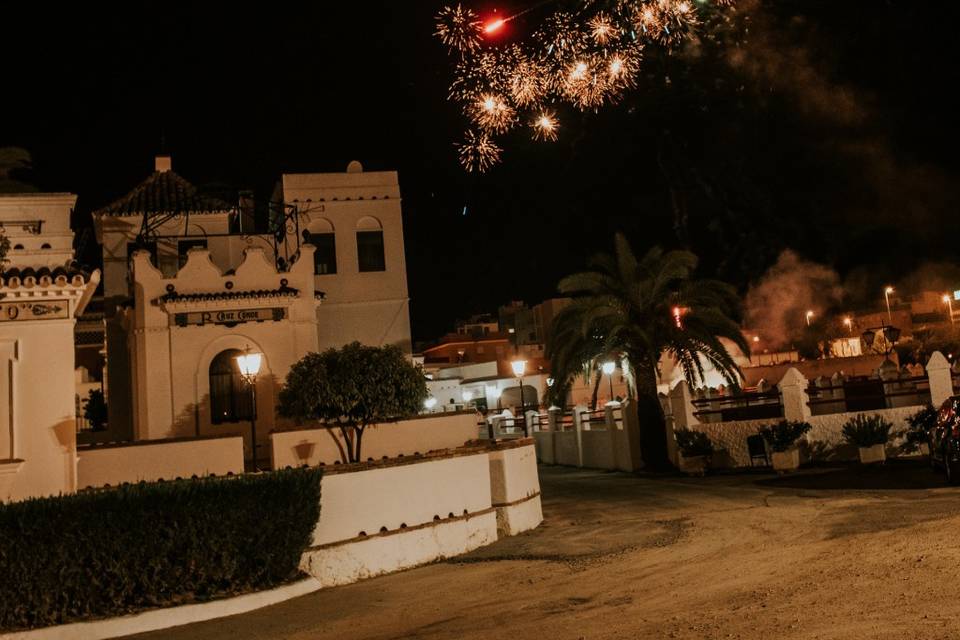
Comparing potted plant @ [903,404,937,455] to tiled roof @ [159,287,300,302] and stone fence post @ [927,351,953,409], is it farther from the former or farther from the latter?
tiled roof @ [159,287,300,302]

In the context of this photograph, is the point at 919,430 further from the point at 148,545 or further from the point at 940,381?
the point at 148,545

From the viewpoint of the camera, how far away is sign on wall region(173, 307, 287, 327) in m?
22.5

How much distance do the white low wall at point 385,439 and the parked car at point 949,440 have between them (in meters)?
9.61

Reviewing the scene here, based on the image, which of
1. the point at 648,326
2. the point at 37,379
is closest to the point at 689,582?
the point at 37,379

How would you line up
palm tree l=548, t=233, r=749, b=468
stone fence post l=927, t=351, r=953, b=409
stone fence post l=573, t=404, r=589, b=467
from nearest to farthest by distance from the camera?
1. stone fence post l=927, t=351, r=953, b=409
2. palm tree l=548, t=233, r=749, b=468
3. stone fence post l=573, t=404, r=589, b=467

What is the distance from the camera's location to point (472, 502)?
14195mm

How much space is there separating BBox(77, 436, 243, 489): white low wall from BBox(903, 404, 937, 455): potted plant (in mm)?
15596

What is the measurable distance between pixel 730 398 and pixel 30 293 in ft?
59.1

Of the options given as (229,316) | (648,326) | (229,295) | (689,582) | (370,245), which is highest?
(370,245)

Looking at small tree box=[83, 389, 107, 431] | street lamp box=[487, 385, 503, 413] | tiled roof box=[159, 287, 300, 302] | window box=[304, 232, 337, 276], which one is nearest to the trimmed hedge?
tiled roof box=[159, 287, 300, 302]

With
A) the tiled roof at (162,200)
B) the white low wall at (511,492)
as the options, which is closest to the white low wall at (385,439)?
the white low wall at (511,492)

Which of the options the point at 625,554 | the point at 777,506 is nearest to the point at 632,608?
the point at 625,554

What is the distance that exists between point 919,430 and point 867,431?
1304 mm

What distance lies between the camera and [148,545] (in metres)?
9.90
